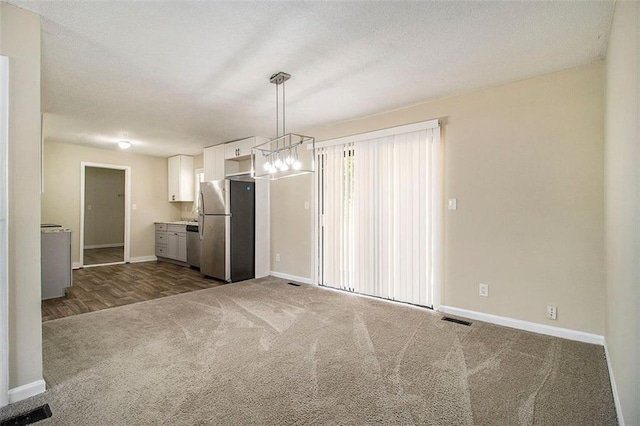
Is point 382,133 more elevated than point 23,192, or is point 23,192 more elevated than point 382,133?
point 382,133

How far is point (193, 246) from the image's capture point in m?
6.02

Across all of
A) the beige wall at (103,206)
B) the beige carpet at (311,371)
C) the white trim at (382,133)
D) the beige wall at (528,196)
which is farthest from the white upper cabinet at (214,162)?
the beige wall at (103,206)

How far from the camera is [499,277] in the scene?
10.1 feet

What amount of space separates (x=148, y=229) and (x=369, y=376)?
6519 millimetres

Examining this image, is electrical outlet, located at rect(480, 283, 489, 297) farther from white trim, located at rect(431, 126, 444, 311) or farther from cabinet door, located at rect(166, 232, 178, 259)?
cabinet door, located at rect(166, 232, 178, 259)

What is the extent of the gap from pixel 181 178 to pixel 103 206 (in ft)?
14.3

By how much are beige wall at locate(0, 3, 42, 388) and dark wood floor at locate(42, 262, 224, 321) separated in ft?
5.65

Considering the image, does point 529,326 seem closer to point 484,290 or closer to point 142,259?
point 484,290

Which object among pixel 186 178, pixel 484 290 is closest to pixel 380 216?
pixel 484 290

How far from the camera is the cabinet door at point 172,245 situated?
645 cm

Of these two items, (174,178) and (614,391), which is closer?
(614,391)

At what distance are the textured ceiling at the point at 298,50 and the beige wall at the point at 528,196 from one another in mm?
246

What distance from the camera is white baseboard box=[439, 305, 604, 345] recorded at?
8.59 ft

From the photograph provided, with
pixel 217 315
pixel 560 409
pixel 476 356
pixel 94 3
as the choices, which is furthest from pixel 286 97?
pixel 560 409
